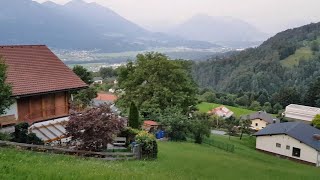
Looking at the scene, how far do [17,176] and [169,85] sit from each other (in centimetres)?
3596

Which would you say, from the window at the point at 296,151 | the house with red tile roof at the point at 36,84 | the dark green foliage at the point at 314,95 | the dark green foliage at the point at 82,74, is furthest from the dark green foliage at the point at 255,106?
the house with red tile roof at the point at 36,84

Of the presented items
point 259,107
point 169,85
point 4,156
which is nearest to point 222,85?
point 259,107

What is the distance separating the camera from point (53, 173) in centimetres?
1124

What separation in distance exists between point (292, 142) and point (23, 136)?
37320mm

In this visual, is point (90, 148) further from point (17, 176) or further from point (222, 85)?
point (222, 85)

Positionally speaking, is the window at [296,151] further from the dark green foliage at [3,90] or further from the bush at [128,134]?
the dark green foliage at [3,90]

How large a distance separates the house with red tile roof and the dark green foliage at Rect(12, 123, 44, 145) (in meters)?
2.54

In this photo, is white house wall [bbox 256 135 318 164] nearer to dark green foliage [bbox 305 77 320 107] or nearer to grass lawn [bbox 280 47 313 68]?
dark green foliage [bbox 305 77 320 107]

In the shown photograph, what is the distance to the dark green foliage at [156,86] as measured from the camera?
146 ft

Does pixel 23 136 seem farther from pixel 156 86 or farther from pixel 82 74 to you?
pixel 82 74

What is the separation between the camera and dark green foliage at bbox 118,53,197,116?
4459cm

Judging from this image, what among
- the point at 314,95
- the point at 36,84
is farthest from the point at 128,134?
the point at 314,95

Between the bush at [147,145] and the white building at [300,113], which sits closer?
the bush at [147,145]

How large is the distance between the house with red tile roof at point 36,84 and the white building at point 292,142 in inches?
1226
